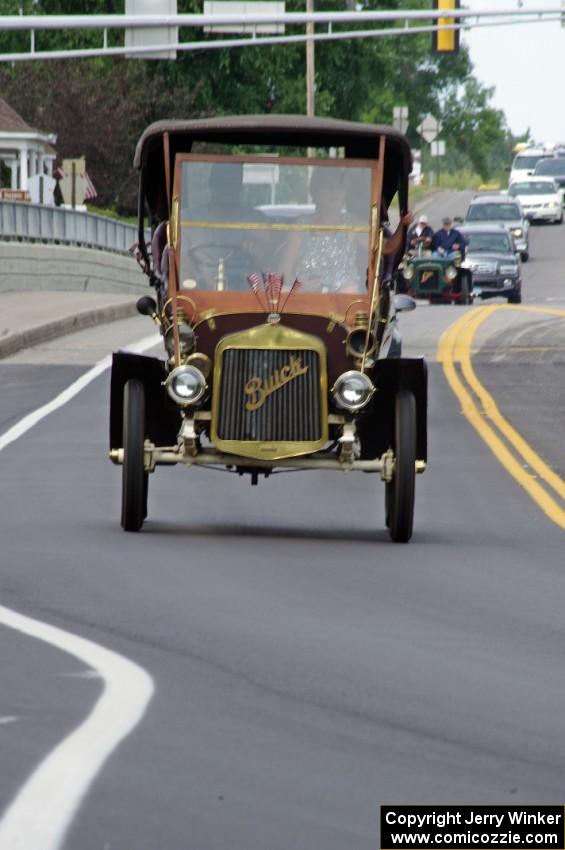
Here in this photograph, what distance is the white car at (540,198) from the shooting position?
80.0 m

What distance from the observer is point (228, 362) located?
12.3 meters

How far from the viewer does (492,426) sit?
2094 cm

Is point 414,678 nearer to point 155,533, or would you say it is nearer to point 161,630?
point 161,630

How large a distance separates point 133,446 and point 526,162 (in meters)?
81.2

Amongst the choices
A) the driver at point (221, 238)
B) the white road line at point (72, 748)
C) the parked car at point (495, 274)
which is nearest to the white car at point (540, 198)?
the parked car at point (495, 274)

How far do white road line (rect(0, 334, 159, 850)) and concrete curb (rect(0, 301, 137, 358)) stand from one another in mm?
20795

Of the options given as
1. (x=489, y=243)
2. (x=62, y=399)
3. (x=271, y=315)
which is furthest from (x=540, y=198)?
(x=271, y=315)

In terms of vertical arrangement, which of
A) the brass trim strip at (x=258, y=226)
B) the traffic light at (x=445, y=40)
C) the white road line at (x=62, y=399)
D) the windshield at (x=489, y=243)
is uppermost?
the traffic light at (x=445, y=40)

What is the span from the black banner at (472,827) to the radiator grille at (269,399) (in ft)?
21.3

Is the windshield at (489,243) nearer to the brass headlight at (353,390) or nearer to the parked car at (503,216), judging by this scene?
the parked car at (503,216)

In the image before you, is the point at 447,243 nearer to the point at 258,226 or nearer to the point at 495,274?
the point at 495,274

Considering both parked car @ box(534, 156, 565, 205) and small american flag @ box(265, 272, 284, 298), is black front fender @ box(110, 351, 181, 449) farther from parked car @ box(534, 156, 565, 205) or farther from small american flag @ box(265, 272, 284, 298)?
parked car @ box(534, 156, 565, 205)

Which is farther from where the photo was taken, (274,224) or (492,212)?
(492,212)

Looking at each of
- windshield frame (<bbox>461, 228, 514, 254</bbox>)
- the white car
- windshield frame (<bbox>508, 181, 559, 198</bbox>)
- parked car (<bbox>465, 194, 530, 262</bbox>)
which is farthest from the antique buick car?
windshield frame (<bbox>508, 181, 559, 198</bbox>)
